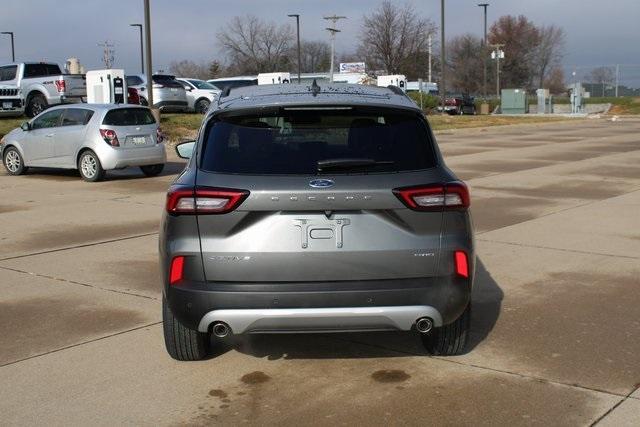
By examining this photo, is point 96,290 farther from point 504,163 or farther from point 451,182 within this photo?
point 504,163

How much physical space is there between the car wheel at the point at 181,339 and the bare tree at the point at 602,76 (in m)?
80.4

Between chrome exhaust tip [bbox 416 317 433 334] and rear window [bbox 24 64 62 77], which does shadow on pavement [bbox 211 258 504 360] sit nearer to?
chrome exhaust tip [bbox 416 317 433 334]

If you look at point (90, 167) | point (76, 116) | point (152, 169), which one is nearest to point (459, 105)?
point (152, 169)

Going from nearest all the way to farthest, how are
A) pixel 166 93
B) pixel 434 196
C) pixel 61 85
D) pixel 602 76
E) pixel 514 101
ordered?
pixel 434 196 < pixel 61 85 < pixel 166 93 < pixel 514 101 < pixel 602 76

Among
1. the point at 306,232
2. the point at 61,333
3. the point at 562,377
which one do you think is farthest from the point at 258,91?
the point at 562,377

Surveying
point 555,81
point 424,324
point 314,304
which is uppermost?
point 555,81

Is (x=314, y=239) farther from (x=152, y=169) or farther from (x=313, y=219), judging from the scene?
(x=152, y=169)

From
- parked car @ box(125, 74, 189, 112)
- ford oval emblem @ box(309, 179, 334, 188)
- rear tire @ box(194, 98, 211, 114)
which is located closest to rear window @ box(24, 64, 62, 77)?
parked car @ box(125, 74, 189, 112)

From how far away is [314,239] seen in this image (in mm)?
4473

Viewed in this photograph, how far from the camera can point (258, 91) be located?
545cm

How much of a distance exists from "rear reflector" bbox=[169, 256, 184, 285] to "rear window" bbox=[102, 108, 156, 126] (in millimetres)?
12483

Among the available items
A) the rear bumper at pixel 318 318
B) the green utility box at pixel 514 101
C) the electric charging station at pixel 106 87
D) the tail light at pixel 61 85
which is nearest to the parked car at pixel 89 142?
the electric charging station at pixel 106 87

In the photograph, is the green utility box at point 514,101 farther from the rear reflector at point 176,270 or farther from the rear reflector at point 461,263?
the rear reflector at point 176,270

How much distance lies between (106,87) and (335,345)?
21.4 metres
